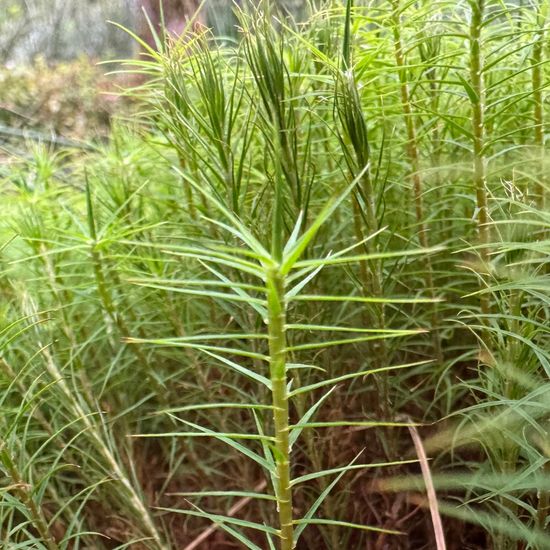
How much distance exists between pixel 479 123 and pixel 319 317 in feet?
0.66

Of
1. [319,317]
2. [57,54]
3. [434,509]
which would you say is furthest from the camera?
[57,54]

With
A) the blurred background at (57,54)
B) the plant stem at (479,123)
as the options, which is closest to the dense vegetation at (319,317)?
the plant stem at (479,123)

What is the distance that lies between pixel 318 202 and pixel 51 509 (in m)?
0.36

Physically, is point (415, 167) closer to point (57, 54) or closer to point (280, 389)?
point (280, 389)

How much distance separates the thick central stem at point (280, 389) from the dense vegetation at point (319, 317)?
0.09 meters

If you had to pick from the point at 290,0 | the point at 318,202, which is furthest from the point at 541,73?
→ the point at 290,0

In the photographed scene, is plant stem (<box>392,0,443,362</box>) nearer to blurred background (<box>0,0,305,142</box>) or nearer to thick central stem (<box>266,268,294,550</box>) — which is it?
thick central stem (<box>266,268,294,550</box>)

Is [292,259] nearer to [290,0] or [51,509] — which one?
[51,509]

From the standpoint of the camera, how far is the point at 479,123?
1.60ft

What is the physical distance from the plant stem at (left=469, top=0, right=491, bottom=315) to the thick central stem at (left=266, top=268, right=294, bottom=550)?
8.4 inches

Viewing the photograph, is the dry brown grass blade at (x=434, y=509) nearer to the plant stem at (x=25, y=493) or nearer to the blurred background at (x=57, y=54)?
the plant stem at (x=25, y=493)

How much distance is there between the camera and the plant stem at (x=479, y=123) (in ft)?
1.53

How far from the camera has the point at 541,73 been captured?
623 millimetres

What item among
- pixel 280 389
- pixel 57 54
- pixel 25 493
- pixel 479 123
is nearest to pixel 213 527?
pixel 25 493
